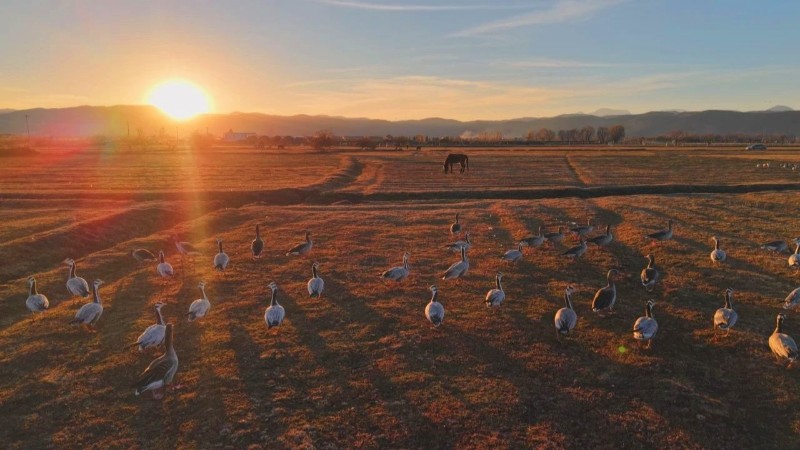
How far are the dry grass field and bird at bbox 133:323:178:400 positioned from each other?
29 cm

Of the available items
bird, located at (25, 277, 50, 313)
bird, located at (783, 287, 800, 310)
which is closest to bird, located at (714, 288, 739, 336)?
bird, located at (783, 287, 800, 310)

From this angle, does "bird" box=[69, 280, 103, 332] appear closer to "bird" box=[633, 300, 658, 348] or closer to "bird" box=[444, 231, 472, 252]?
"bird" box=[444, 231, 472, 252]

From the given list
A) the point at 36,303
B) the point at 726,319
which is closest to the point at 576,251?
the point at 726,319

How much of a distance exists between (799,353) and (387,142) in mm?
123324

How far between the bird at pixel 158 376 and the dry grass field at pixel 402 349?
294 millimetres

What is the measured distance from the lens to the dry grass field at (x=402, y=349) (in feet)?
30.8

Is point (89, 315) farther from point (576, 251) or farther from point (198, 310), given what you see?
point (576, 251)

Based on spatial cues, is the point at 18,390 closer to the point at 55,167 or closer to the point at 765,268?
the point at 765,268

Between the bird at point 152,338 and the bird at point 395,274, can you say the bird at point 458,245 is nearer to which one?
the bird at point 395,274

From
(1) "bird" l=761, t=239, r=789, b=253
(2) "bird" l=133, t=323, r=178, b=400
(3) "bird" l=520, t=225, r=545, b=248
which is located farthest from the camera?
(3) "bird" l=520, t=225, r=545, b=248

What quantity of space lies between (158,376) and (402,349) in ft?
17.8

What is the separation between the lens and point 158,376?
1056cm

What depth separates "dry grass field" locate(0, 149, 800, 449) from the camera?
9.38m

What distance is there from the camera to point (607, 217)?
94.3 feet
